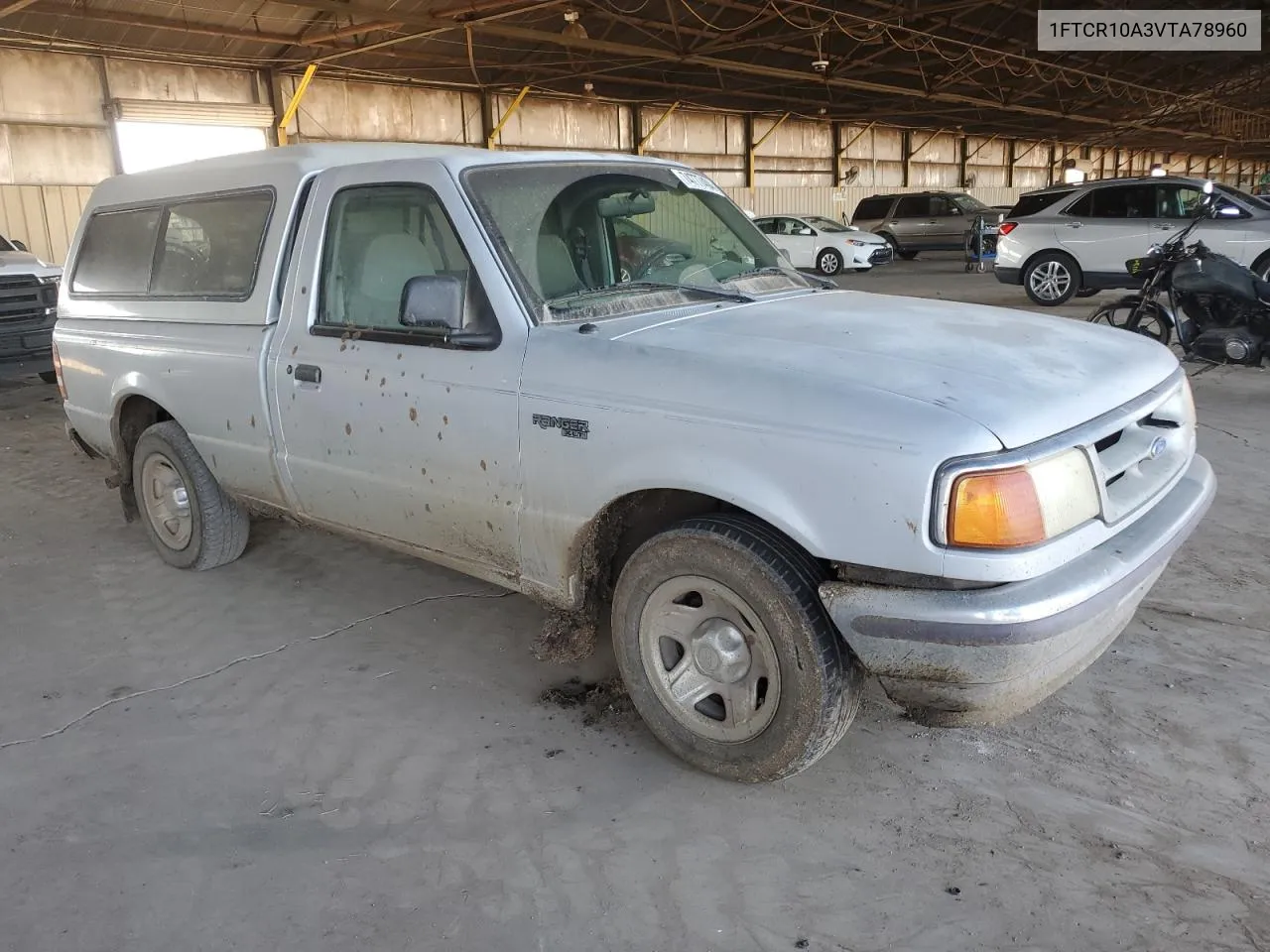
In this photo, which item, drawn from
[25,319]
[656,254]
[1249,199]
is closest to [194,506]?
[656,254]

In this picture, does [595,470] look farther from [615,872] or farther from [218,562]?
[218,562]

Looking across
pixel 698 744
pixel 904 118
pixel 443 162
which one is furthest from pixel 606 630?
pixel 904 118

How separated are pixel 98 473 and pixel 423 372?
4.78m

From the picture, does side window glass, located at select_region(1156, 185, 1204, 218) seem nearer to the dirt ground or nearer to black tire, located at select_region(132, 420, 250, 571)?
the dirt ground

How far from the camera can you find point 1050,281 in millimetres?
13453

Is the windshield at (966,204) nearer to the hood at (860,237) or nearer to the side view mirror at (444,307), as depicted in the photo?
the hood at (860,237)

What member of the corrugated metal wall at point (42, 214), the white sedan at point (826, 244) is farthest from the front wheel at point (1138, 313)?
the corrugated metal wall at point (42, 214)

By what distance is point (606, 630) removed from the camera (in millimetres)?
3938

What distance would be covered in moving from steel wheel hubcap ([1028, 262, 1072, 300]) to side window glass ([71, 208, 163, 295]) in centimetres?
1237

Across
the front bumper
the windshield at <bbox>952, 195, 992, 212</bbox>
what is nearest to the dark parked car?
the front bumper

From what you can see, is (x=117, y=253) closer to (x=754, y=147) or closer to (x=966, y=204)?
(x=966, y=204)

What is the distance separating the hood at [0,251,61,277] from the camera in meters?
9.71

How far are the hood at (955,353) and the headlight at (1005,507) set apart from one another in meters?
0.09

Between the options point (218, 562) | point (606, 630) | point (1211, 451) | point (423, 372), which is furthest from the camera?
point (1211, 451)
